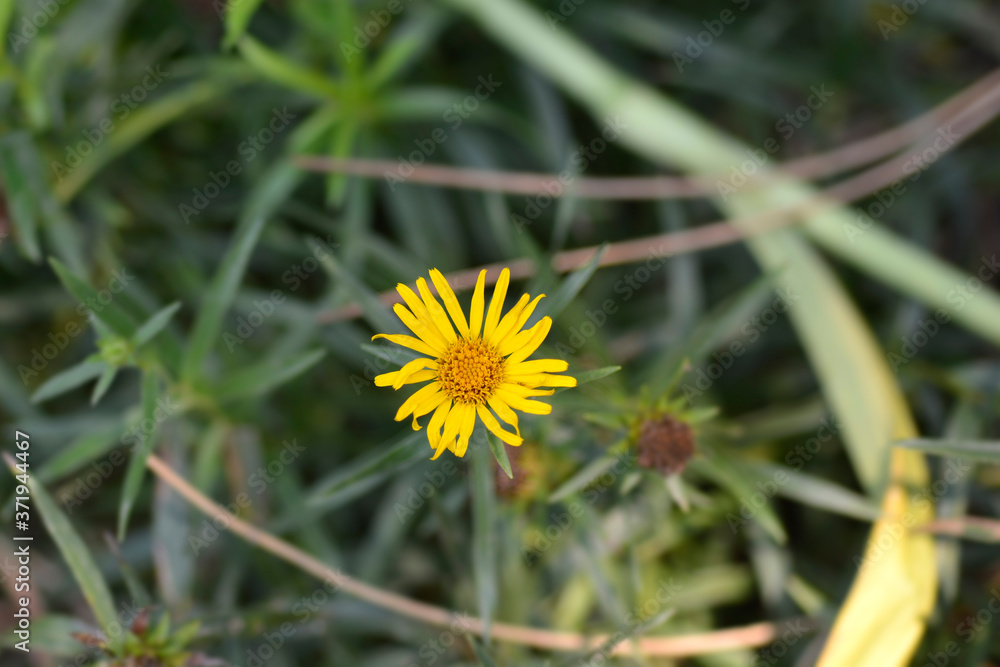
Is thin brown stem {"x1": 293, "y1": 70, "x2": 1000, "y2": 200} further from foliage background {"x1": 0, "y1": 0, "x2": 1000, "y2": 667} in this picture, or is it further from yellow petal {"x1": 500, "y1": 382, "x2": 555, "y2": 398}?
yellow petal {"x1": 500, "y1": 382, "x2": 555, "y2": 398}

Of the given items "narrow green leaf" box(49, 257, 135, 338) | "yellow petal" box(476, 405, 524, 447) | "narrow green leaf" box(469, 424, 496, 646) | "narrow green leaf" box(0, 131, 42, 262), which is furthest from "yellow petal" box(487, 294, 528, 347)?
"narrow green leaf" box(0, 131, 42, 262)

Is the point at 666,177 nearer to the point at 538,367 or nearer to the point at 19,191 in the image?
the point at 538,367

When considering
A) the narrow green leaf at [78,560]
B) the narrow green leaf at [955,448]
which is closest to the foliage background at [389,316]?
the narrow green leaf at [78,560]

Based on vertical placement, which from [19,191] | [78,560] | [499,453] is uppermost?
[19,191]

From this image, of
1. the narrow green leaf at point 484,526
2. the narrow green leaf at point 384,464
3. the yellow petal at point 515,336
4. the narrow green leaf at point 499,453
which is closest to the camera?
the narrow green leaf at point 499,453

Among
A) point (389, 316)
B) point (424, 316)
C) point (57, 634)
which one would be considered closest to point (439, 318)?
point (424, 316)

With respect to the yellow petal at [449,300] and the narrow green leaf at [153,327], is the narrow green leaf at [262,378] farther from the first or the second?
the yellow petal at [449,300]

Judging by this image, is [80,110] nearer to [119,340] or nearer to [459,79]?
[119,340]
